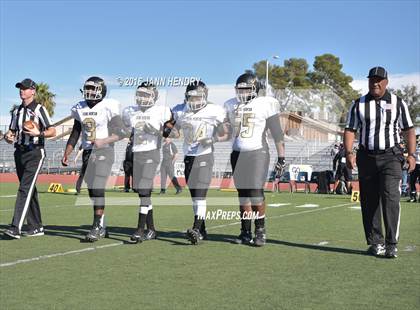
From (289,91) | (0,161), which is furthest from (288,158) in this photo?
(289,91)

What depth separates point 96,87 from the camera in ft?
24.8

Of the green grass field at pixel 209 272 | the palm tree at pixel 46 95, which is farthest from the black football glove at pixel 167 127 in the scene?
the palm tree at pixel 46 95

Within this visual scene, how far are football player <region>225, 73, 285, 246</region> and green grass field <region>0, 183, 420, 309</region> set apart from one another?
1.84 ft

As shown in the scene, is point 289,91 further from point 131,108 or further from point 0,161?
point 131,108

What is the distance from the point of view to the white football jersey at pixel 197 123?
7.40 meters

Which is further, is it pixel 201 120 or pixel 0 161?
pixel 0 161

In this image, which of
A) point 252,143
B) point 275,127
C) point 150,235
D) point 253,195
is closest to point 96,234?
point 150,235

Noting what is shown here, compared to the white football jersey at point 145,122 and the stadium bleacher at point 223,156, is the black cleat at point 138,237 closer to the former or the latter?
the white football jersey at point 145,122

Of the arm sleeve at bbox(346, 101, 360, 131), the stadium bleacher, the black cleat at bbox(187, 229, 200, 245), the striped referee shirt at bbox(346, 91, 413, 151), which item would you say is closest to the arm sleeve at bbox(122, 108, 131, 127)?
the black cleat at bbox(187, 229, 200, 245)

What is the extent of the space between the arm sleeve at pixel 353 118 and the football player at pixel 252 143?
2.95 ft

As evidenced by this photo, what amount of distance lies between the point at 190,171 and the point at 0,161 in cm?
3140

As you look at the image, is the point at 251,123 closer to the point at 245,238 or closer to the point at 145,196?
the point at 245,238

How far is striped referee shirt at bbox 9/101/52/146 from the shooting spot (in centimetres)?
790

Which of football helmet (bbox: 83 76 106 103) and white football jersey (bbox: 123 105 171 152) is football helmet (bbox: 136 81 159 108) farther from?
football helmet (bbox: 83 76 106 103)
